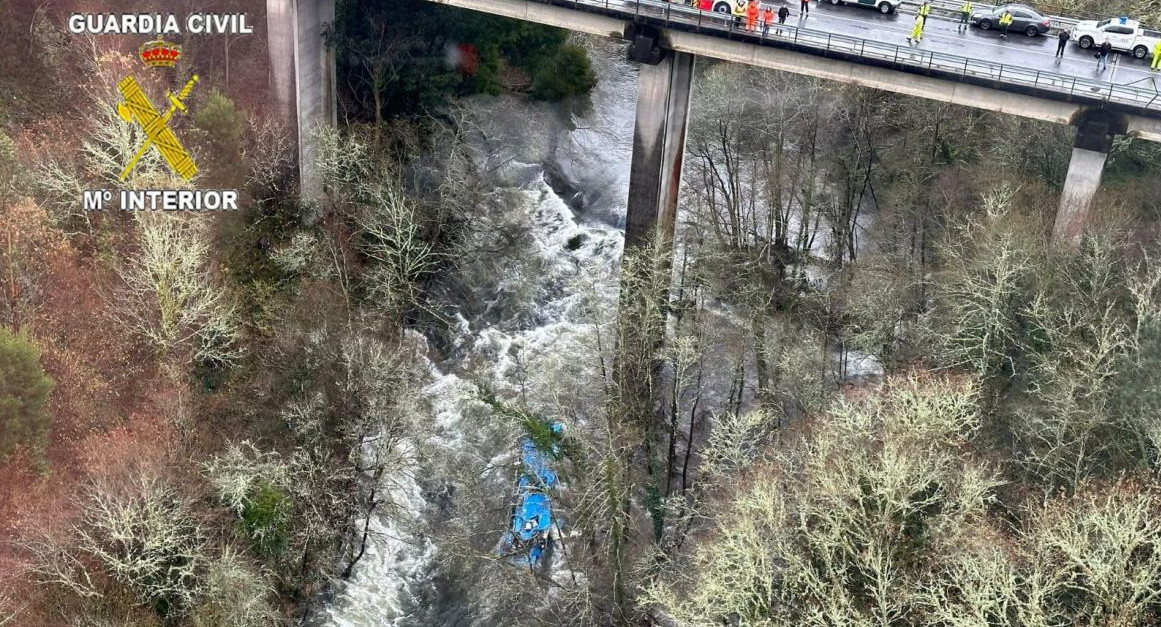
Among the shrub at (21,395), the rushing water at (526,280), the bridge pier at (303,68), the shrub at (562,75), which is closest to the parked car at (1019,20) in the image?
the rushing water at (526,280)

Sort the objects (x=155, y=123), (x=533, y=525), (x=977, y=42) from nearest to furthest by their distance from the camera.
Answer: (x=533, y=525)
(x=977, y=42)
(x=155, y=123)

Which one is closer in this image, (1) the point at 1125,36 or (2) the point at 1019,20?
(1) the point at 1125,36

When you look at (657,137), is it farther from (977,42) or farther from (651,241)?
(977,42)

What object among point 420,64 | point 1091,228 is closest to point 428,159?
point 420,64

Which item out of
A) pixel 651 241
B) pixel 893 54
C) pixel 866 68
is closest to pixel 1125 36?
pixel 893 54

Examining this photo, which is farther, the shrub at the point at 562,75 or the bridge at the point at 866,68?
the shrub at the point at 562,75

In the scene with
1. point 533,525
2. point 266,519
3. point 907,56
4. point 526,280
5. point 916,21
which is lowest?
point 533,525

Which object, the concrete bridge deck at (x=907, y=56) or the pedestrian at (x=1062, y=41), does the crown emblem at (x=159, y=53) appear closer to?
the concrete bridge deck at (x=907, y=56)

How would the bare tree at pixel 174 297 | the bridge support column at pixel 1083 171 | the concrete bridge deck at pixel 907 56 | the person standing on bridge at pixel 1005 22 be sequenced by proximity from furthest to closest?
the person standing on bridge at pixel 1005 22
the bare tree at pixel 174 297
the bridge support column at pixel 1083 171
the concrete bridge deck at pixel 907 56

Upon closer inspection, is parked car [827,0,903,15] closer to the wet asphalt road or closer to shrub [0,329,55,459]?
the wet asphalt road
